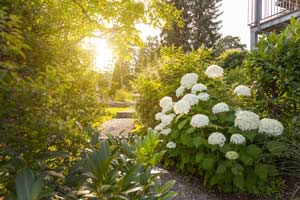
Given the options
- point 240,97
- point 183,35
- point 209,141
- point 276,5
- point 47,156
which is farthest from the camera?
point 183,35

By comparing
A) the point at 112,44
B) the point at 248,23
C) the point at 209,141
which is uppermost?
the point at 248,23

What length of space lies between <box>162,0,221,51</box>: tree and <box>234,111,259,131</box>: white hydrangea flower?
20.5 m

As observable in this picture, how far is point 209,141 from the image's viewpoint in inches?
110

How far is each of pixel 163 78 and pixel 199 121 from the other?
179 centimetres

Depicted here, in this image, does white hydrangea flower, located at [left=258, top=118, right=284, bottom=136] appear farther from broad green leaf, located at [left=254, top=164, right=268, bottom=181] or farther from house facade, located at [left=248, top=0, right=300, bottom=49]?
house facade, located at [left=248, top=0, right=300, bottom=49]

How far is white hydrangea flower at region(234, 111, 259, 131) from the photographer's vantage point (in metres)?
2.82

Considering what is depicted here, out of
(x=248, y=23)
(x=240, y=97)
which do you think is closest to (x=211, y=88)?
(x=240, y=97)

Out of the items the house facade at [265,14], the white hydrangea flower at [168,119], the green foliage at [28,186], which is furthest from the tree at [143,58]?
the house facade at [265,14]

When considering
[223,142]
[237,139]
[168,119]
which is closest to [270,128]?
[237,139]

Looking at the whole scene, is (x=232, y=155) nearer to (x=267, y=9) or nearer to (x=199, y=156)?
(x=199, y=156)

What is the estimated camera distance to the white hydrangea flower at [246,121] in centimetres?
282

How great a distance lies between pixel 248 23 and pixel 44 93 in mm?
7881

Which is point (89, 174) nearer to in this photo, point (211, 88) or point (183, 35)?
point (211, 88)

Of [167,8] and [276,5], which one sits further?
[276,5]
